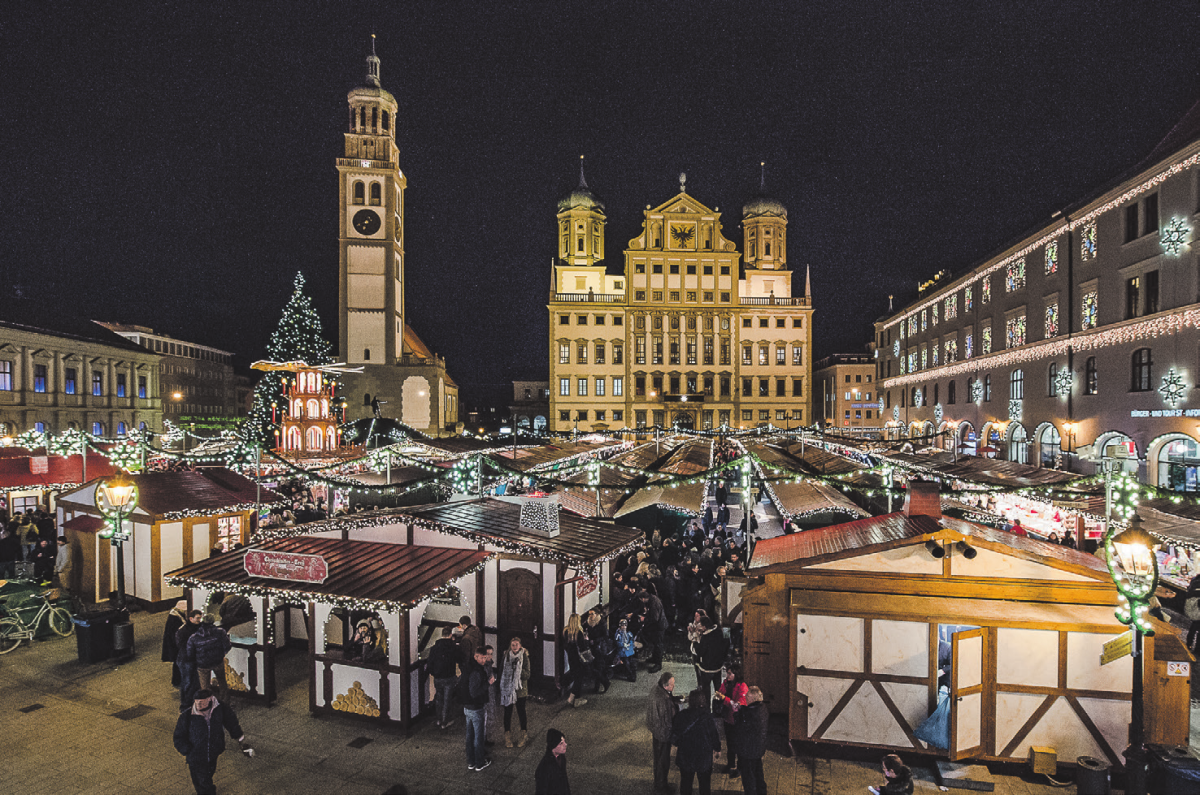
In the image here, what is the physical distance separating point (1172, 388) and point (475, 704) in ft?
80.1

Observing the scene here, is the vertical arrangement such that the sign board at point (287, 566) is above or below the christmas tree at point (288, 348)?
below

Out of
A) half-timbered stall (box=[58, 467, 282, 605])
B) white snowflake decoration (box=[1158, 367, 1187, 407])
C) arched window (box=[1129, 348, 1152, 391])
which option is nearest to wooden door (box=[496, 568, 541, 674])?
half-timbered stall (box=[58, 467, 282, 605])

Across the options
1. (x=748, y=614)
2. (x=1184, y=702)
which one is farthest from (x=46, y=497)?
(x=1184, y=702)

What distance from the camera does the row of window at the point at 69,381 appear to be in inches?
1560

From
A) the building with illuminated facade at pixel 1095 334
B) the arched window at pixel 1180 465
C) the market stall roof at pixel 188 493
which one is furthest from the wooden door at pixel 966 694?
the arched window at pixel 1180 465

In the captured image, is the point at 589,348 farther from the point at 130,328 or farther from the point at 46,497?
the point at 130,328

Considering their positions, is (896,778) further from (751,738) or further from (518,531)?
(518,531)

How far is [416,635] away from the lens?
8.35 meters

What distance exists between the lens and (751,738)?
6516 millimetres

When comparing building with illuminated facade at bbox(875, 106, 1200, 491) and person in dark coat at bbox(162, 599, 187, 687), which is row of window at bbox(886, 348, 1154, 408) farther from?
person in dark coat at bbox(162, 599, 187, 687)

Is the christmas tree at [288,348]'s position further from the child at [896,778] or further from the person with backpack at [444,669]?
the child at [896,778]

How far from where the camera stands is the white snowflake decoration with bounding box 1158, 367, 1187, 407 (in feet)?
65.4

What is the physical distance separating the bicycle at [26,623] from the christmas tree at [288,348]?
29.2 metres

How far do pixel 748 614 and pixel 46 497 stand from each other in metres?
23.5
